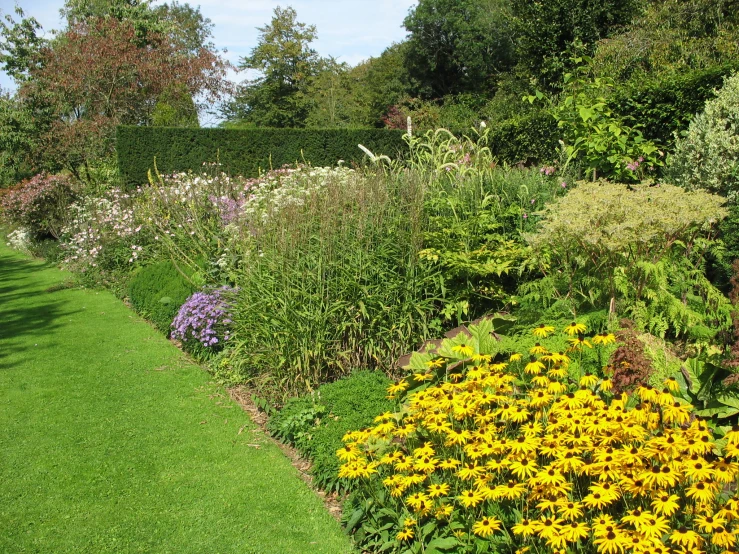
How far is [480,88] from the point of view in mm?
31422

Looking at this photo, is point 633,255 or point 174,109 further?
Answer: point 174,109

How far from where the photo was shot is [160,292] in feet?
24.9

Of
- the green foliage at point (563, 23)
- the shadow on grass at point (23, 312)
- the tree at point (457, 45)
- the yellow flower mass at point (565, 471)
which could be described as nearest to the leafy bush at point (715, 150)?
the yellow flower mass at point (565, 471)

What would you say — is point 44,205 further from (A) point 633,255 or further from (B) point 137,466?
(A) point 633,255

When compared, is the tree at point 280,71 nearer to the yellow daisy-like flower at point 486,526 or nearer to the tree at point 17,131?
the tree at point 17,131

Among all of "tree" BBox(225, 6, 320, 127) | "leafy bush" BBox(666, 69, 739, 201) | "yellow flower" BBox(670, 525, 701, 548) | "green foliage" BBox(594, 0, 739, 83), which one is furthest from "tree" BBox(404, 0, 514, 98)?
"yellow flower" BBox(670, 525, 701, 548)

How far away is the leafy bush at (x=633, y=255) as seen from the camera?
12.0ft

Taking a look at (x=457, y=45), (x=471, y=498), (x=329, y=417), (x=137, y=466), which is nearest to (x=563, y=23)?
(x=457, y=45)

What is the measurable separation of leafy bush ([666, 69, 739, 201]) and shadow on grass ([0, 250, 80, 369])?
6.83m

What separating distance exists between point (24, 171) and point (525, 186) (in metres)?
19.4

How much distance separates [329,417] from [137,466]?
4.36 feet

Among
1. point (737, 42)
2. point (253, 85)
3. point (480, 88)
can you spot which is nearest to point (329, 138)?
point (737, 42)

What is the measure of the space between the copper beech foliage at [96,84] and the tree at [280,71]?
15.6m

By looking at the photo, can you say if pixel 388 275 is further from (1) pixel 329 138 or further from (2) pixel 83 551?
(1) pixel 329 138
